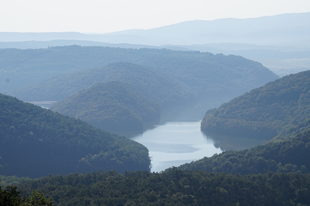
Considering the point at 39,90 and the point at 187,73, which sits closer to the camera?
the point at 39,90

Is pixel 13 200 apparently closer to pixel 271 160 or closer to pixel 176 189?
pixel 176 189

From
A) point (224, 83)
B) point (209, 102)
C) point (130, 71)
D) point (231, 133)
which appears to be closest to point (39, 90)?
point (130, 71)

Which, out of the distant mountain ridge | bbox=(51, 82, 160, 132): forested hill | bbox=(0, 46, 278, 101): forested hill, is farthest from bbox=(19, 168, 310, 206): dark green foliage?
bbox=(0, 46, 278, 101): forested hill

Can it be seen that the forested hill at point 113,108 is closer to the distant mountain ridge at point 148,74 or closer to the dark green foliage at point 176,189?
the distant mountain ridge at point 148,74

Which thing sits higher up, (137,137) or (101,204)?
(101,204)

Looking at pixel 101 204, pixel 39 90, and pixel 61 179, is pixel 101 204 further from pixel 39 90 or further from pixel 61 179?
pixel 39 90

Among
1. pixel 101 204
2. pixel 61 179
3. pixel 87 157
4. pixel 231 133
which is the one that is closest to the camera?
pixel 101 204

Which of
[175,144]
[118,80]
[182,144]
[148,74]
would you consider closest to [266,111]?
[182,144]
